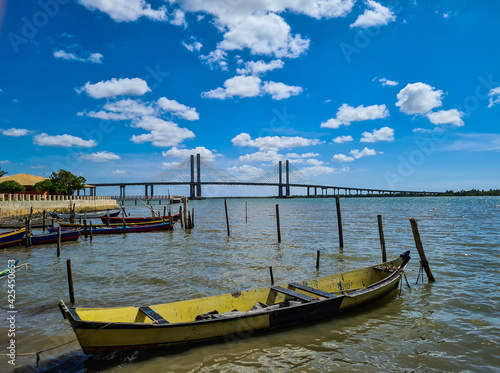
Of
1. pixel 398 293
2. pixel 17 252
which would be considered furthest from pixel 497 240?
pixel 17 252

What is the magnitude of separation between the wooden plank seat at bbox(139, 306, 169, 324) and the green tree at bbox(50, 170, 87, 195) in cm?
5660

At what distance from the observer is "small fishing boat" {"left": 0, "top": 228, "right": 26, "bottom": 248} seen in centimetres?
1950

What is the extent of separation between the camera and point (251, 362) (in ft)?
20.6

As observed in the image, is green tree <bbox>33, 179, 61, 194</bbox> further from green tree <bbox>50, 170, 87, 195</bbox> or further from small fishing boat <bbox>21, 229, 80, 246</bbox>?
small fishing boat <bbox>21, 229, 80, 246</bbox>

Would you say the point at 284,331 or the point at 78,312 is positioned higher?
the point at 78,312

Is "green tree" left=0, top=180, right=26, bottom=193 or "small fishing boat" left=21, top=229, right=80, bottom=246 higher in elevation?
"green tree" left=0, top=180, right=26, bottom=193

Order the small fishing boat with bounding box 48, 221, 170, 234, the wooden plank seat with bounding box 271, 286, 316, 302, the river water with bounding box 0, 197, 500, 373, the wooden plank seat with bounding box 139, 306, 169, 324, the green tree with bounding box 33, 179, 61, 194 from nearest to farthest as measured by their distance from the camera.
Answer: the river water with bounding box 0, 197, 500, 373, the wooden plank seat with bounding box 139, 306, 169, 324, the wooden plank seat with bounding box 271, 286, 316, 302, the small fishing boat with bounding box 48, 221, 170, 234, the green tree with bounding box 33, 179, 61, 194

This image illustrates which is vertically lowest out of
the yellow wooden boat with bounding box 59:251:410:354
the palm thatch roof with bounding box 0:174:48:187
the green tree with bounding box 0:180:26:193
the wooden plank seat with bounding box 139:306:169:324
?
the yellow wooden boat with bounding box 59:251:410:354

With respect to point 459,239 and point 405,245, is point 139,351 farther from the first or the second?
point 459,239

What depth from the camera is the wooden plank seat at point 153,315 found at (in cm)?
643

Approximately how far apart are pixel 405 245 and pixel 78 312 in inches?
717

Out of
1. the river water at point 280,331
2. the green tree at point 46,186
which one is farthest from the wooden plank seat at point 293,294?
the green tree at point 46,186

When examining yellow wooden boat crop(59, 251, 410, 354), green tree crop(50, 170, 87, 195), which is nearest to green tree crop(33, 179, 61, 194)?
green tree crop(50, 170, 87, 195)

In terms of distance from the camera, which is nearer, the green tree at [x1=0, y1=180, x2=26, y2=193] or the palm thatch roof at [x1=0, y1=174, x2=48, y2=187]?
the green tree at [x1=0, y1=180, x2=26, y2=193]
